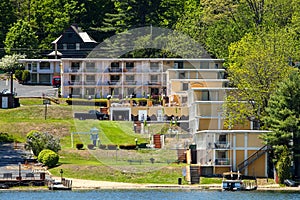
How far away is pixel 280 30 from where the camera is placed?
143 meters

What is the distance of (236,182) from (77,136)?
80.8 feet

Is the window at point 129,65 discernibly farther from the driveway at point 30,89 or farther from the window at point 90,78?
the driveway at point 30,89

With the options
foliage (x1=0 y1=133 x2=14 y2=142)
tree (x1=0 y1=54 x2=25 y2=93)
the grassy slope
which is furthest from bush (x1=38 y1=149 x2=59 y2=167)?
tree (x1=0 y1=54 x2=25 y2=93)

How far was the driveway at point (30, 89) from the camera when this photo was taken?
15750 cm

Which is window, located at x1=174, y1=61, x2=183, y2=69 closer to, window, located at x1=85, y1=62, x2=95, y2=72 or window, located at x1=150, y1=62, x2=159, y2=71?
window, located at x1=150, y1=62, x2=159, y2=71

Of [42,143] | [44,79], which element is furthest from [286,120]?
[44,79]

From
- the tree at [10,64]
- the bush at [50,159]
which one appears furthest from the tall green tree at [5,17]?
the bush at [50,159]

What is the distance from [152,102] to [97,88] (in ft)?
37.3

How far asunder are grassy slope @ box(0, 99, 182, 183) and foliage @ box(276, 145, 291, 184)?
25.3 ft

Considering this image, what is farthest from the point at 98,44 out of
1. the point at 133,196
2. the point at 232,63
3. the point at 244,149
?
the point at 133,196

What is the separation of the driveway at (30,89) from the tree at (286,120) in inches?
1799

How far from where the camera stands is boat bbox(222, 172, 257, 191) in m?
110

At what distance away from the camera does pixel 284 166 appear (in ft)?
371

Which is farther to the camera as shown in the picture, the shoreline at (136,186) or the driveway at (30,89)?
the driveway at (30,89)
